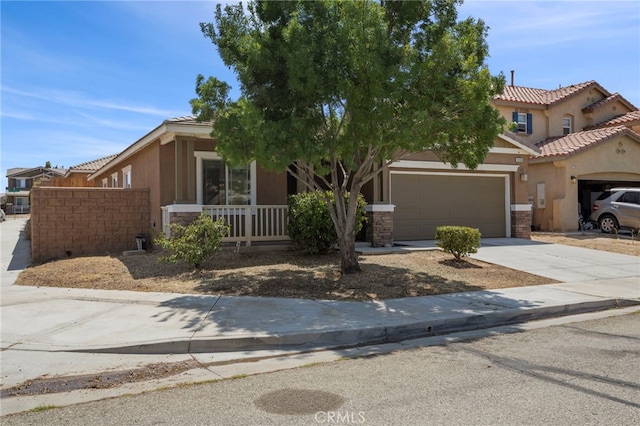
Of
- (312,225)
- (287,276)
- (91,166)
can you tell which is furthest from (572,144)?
(91,166)

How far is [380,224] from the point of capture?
1499 cm

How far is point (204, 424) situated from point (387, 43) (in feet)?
22.8

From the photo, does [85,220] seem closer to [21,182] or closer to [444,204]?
[444,204]

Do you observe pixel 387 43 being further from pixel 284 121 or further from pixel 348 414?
pixel 348 414

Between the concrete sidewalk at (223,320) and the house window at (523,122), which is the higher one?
the house window at (523,122)

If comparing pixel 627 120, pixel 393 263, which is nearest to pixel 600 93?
pixel 627 120

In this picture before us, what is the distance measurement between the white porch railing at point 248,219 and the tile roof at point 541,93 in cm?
1498

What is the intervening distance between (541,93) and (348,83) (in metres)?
22.1

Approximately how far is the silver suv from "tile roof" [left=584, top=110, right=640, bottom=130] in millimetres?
7566

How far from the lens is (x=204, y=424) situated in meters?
4.00

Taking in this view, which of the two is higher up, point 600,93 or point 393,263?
point 600,93

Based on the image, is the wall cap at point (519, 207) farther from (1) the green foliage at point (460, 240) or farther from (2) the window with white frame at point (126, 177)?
(2) the window with white frame at point (126, 177)

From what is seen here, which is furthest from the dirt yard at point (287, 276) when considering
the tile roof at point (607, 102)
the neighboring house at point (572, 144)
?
the tile roof at point (607, 102)

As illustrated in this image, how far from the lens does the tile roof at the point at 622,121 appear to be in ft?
84.4
